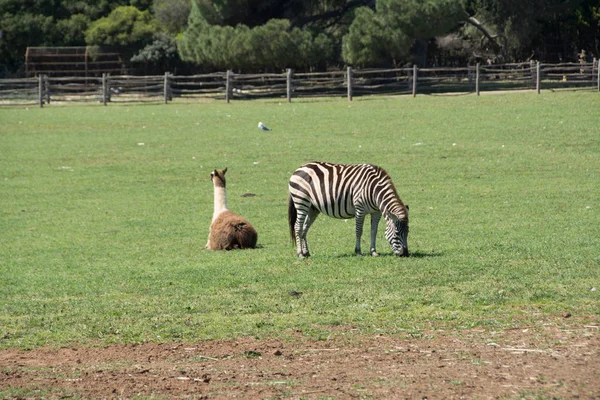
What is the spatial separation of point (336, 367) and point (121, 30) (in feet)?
181

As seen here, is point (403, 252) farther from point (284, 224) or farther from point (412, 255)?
point (284, 224)

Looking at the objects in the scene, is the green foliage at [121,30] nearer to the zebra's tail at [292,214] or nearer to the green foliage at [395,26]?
the green foliage at [395,26]

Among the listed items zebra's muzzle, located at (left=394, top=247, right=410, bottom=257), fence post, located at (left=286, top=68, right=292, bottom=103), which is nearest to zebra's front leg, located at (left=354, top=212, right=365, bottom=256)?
zebra's muzzle, located at (left=394, top=247, right=410, bottom=257)

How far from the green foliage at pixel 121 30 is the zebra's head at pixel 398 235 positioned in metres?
49.4

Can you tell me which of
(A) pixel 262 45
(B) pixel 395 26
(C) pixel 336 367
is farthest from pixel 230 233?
(A) pixel 262 45

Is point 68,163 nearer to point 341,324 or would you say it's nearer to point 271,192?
point 271,192

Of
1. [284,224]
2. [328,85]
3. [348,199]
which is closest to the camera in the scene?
[348,199]

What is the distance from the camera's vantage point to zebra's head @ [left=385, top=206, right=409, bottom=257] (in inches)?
501

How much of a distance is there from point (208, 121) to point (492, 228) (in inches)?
862

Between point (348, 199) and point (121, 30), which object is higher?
point (121, 30)

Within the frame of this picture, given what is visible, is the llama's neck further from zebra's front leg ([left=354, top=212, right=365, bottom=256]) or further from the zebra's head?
the zebra's head

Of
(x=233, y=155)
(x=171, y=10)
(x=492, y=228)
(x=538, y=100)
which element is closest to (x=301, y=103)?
(x=538, y=100)

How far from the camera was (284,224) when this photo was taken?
17781mm

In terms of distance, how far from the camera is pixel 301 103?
42750mm
